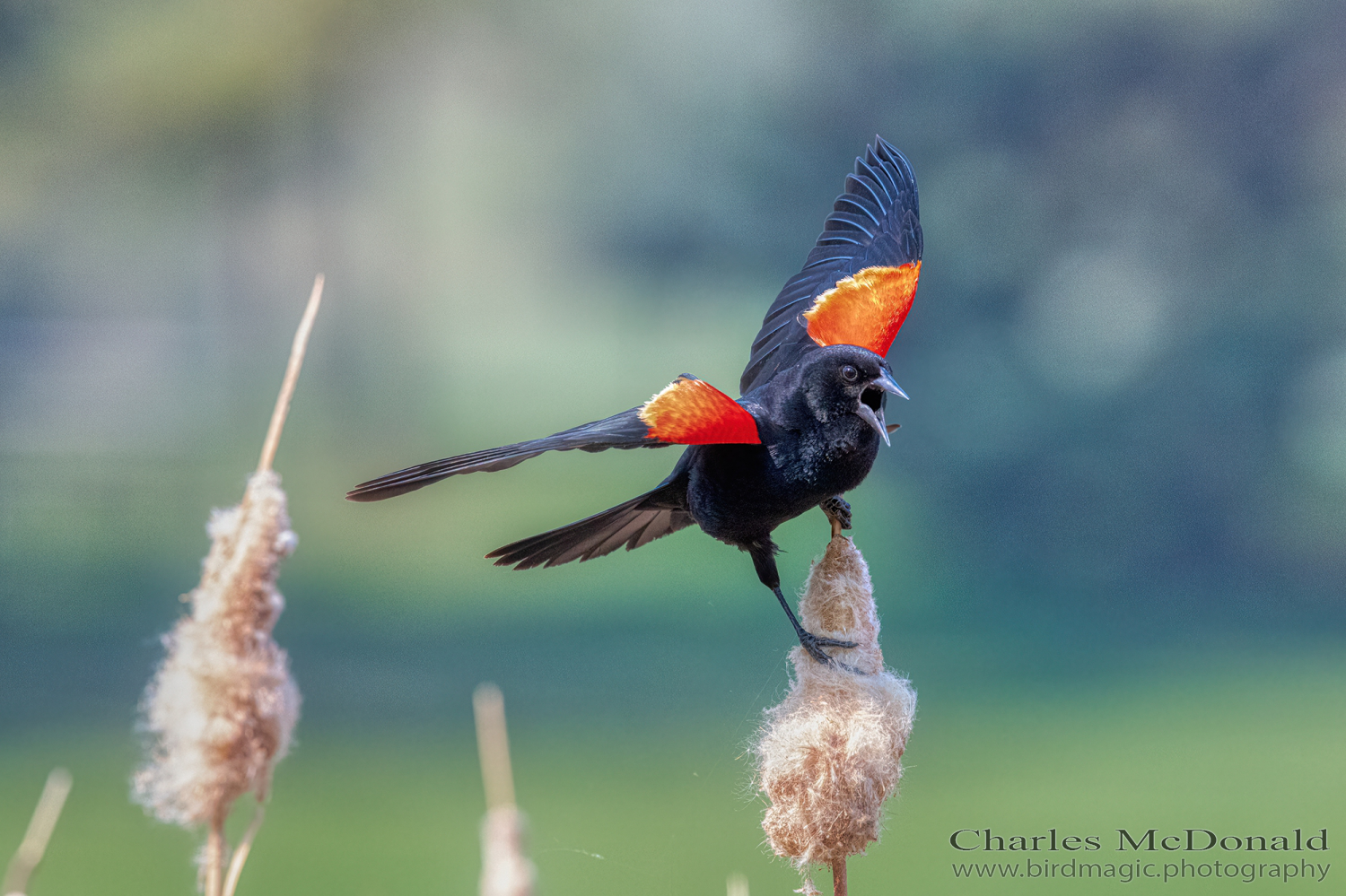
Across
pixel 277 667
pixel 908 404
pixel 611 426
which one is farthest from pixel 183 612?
pixel 908 404

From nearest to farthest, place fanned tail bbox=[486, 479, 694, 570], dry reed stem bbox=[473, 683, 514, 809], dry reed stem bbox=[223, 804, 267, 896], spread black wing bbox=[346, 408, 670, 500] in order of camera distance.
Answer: dry reed stem bbox=[473, 683, 514, 809]
dry reed stem bbox=[223, 804, 267, 896]
spread black wing bbox=[346, 408, 670, 500]
fanned tail bbox=[486, 479, 694, 570]

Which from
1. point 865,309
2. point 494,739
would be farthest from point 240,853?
point 865,309

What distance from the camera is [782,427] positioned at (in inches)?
33.7

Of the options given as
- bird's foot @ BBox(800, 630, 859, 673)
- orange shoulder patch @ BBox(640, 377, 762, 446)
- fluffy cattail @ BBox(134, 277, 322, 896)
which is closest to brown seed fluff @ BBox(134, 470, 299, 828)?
fluffy cattail @ BBox(134, 277, 322, 896)

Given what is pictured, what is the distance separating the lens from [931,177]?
8.49 feet

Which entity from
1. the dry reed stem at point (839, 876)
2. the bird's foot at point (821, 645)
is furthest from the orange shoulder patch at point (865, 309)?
the dry reed stem at point (839, 876)

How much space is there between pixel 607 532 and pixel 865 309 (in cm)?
32

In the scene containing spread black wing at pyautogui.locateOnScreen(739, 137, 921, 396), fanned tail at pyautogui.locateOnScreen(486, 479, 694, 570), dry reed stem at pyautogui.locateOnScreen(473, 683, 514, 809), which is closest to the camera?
dry reed stem at pyautogui.locateOnScreen(473, 683, 514, 809)

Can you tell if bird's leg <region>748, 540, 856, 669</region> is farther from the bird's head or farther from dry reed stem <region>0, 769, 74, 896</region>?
dry reed stem <region>0, 769, 74, 896</region>

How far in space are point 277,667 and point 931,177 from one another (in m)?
2.33

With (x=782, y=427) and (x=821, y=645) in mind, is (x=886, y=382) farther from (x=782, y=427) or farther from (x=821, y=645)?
(x=821, y=645)

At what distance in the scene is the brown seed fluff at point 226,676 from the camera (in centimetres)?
54

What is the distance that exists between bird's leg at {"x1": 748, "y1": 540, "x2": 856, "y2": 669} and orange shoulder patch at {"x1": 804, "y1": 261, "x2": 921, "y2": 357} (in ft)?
0.65

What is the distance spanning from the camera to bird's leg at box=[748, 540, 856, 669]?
833 mm
